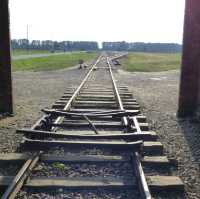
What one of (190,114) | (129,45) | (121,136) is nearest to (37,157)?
(121,136)

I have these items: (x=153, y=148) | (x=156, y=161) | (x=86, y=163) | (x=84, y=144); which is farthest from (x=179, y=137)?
(x=86, y=163)

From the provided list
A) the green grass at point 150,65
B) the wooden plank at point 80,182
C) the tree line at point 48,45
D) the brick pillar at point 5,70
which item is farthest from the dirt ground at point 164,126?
the tree line at point 48,45

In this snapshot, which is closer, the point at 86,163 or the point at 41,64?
the point at 86,163

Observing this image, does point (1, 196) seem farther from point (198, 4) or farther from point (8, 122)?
point (198, 4)


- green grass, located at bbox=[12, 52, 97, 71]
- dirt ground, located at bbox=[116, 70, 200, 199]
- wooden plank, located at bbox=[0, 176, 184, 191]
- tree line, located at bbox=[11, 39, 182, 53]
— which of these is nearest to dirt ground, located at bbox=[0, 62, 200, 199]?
dirt ground, located at bbox=[116, 70, 200, 199]

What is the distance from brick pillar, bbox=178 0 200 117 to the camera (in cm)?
897

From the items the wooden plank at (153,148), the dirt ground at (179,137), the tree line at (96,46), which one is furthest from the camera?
the tree line at (96,46)

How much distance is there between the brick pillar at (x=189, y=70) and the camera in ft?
29.4

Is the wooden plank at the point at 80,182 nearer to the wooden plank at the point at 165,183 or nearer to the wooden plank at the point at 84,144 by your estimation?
the wooden plank at the point at 165,183

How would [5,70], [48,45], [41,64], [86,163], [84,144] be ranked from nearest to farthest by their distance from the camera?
[86,163] → [84,144] → [5,70] → [41,64] → [48,45]

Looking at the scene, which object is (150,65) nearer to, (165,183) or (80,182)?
(165,183)

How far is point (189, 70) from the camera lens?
30.3 feet

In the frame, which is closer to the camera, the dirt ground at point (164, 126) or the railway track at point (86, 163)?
the railway track at point (86, 163)

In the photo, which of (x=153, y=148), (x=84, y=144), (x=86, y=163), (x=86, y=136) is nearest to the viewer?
(x=86, y=163)
